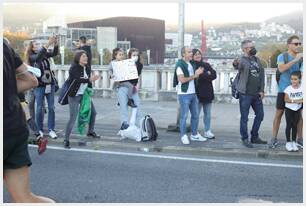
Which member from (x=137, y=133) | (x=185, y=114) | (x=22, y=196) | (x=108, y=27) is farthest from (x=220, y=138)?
(x=108, y=27)

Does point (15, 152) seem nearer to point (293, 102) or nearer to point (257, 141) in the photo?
point (293, 102)

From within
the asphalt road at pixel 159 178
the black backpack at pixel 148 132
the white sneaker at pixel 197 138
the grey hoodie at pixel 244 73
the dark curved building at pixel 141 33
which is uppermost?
the dark curved building at pixel 141 33

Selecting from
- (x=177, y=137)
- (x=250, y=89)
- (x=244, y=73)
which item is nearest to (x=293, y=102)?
(x=250, y=89)

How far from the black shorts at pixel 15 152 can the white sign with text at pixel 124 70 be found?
18.0 ft

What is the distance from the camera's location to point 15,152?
11.8 ft

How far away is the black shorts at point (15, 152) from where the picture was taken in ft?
11.6

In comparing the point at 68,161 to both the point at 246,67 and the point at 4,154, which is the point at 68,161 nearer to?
the point at 246,67

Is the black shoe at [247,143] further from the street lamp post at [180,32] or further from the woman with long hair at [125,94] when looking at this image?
the woman with long hair at [125,94]

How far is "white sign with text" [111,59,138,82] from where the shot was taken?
357 inches

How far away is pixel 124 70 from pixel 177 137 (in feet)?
5.00

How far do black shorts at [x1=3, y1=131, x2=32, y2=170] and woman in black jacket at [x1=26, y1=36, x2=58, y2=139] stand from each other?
5040mm

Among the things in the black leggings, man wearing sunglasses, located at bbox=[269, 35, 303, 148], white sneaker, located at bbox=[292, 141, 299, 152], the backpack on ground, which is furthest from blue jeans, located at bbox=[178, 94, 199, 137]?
white sneaker, located at bbox=[292, 141, 299, 152]

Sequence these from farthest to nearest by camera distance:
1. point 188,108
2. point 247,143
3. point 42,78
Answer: point 42,78 → point 188,108 → point 247,143

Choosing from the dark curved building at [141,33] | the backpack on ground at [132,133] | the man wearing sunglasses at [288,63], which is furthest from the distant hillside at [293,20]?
the dark curved building at [141,33]
